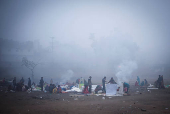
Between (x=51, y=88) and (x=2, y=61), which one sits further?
(x=2, y=61)

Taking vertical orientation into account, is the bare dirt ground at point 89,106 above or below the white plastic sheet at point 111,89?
below

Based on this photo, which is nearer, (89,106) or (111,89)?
(89,106)

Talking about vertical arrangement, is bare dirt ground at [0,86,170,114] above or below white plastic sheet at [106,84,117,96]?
below

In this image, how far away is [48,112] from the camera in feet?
29.2

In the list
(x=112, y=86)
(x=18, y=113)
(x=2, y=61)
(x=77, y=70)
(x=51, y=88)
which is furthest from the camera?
(x=77, y=70)

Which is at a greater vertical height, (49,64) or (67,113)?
(49,64)

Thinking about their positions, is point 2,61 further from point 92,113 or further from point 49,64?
point 92,113

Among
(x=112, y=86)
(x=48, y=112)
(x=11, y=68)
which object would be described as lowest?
(x=48, y=112)

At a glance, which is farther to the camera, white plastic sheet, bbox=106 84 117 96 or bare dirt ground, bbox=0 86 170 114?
white plastic sheet, bbox=106 84 117 96

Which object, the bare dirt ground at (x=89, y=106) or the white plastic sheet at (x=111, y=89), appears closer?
the bare dirt ground at (x=89, y=106)

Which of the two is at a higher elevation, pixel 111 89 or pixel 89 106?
pixel 111 89

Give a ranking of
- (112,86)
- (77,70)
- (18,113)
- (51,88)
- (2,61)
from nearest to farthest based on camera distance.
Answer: (18,113)
(112,86)
(51,88)
(2,61)
(77,70)

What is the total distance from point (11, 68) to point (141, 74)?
51.6m

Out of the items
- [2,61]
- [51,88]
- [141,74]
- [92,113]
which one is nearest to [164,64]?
[141,74]
